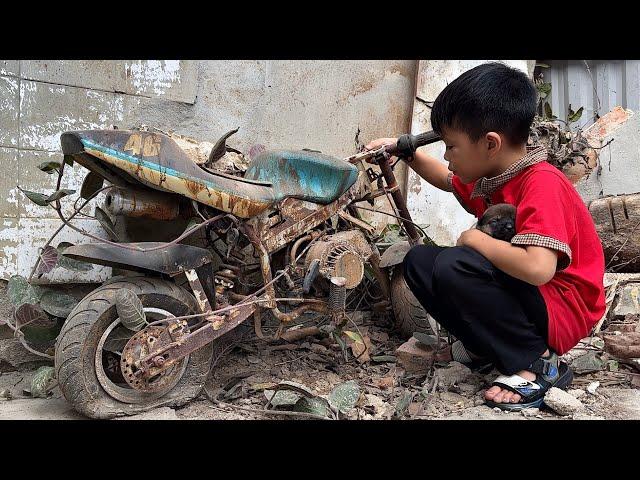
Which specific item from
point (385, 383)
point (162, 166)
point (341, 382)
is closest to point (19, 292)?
point (162, 166)

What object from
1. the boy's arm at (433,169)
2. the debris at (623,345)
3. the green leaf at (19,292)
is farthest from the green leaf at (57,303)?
the debris at (623,345)

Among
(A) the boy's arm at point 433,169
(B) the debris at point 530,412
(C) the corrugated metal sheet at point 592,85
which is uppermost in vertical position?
(C) the corrugated metal sheet at point 592,85

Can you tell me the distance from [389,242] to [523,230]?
1.20m

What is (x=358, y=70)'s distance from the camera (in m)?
3.52

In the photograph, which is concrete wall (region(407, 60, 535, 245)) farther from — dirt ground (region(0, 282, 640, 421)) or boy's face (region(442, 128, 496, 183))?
→ boy's face (region(442, 128, 496, 183))

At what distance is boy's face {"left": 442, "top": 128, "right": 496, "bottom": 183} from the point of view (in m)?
1.97

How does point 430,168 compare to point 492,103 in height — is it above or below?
below

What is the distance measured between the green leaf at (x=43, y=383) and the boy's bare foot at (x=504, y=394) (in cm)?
177

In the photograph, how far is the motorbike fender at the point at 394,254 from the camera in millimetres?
2652

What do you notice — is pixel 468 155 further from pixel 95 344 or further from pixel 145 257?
pixel 95 344

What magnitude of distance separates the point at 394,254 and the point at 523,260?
37.9 inches

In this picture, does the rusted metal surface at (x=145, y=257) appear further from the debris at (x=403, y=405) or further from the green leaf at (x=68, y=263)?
the debris at (x=403, y=405)

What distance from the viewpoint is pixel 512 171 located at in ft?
6.52

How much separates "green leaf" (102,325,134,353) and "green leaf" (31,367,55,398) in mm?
389
